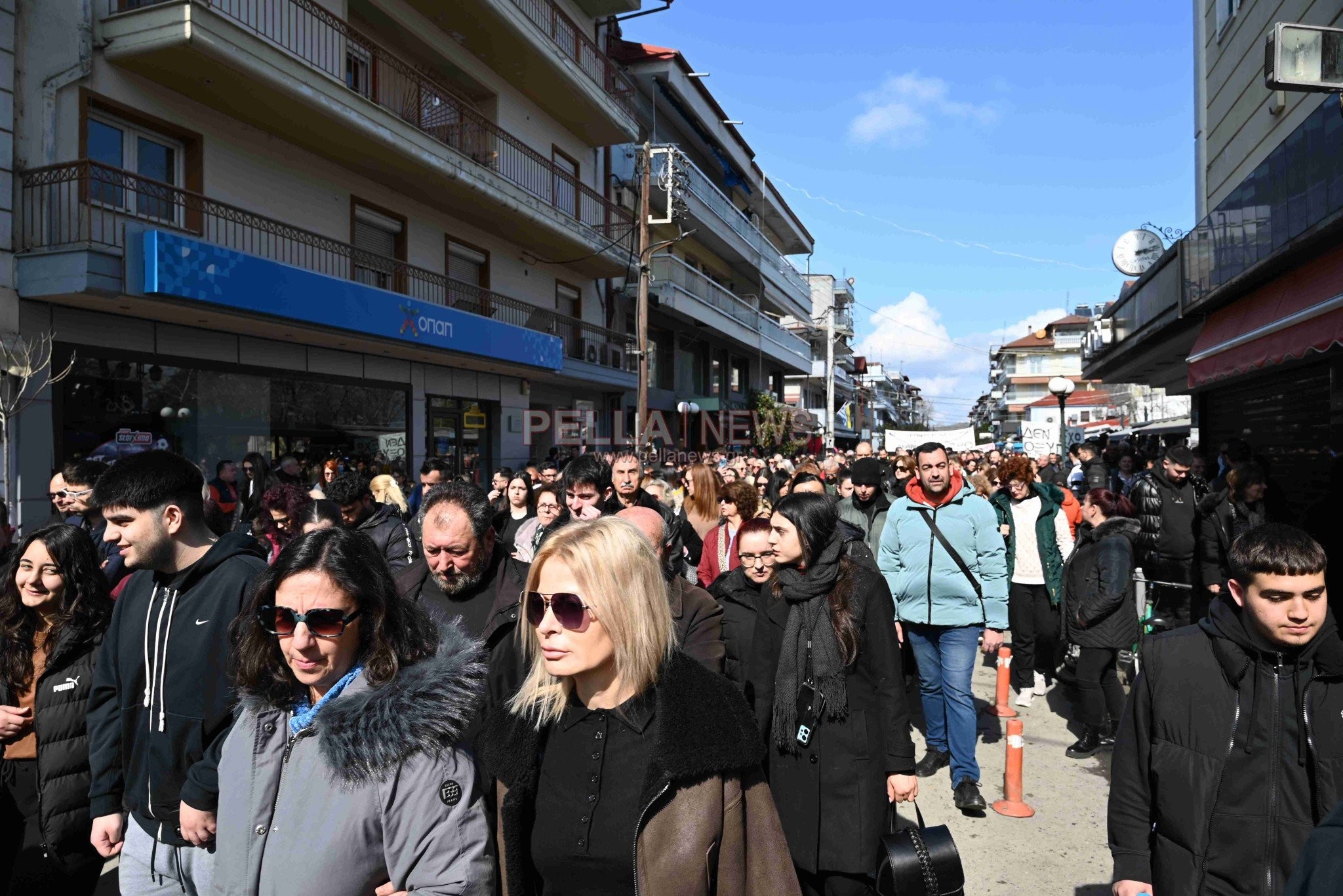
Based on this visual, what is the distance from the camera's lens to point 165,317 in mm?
10680

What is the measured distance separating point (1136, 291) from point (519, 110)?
1324cm

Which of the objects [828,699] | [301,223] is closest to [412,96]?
[301,223]

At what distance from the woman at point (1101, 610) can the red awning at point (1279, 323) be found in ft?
6.62

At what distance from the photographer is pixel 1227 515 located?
7.07 m

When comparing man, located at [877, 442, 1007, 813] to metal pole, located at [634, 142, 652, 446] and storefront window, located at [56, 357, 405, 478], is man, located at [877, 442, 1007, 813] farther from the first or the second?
metal pole, located at [634, 142, 652, 446]

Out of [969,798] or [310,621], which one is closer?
[310,621]

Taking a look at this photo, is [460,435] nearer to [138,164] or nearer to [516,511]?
[138,164]

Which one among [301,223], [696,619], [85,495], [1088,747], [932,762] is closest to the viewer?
[696,619]

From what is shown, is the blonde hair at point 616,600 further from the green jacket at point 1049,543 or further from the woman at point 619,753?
the green jacket at point 1049,543

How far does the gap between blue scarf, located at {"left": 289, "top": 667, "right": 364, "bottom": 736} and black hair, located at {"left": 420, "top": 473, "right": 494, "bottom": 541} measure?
134 centimetres

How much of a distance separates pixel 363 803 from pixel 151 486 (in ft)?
5.25

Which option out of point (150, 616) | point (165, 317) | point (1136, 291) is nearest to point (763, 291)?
point (1136, 291)

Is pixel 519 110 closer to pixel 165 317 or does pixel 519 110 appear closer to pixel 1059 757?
pixel 165 317

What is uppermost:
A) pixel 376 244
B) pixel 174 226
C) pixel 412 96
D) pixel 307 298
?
pixel 412 96
